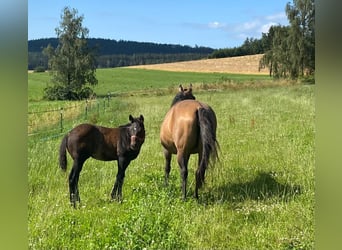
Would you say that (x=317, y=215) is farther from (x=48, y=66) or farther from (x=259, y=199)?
(x=259, y=199)

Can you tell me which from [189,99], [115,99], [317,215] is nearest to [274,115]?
[189,99]

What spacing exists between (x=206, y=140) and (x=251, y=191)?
806 millimetres

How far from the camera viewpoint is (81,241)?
2.73 m

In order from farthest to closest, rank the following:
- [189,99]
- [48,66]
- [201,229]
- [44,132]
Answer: [189,99] < [44,132] < [201,229] < [48,66]

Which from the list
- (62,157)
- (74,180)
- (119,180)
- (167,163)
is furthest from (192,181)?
(62,157)

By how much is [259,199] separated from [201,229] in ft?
3.51

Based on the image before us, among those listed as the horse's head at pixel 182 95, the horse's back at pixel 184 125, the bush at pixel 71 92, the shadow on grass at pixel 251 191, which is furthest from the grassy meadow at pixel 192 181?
the horse's back at pixel 184 125

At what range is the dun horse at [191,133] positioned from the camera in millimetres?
4027

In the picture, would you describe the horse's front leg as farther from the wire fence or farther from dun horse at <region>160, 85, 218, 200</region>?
dun horse at <region>160, 85, 218, 200</region>

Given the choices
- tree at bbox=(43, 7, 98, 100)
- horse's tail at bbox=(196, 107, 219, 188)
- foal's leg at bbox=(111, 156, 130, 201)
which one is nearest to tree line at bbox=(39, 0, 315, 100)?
tree at bbox=(43, 7, 98, 100)

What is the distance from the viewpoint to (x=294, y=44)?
1962 mm

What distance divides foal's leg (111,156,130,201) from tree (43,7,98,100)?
1145mm

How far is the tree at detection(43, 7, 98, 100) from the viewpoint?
2.82 meters

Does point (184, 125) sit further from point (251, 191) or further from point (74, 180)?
point (74, 180)
